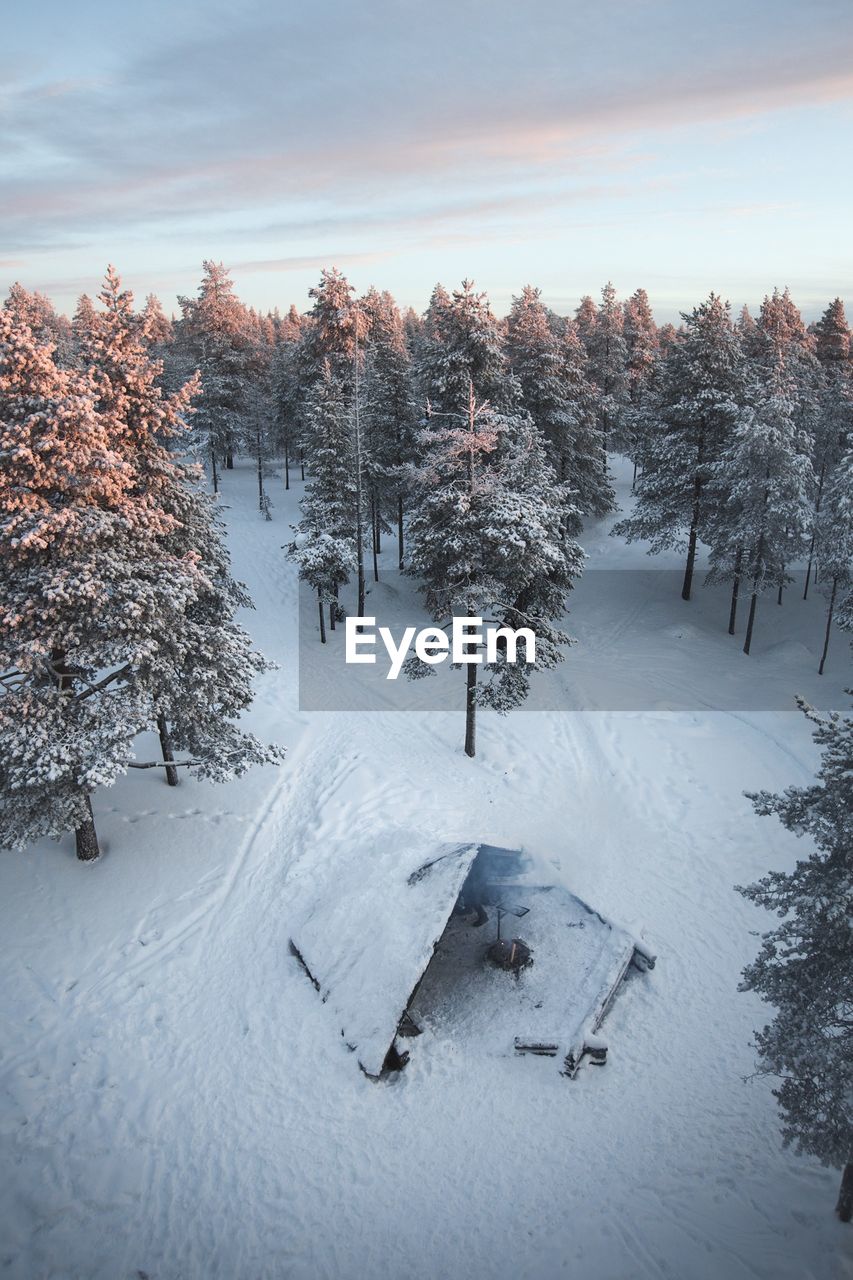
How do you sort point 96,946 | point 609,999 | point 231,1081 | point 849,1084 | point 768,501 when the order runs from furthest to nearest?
point 768,501 → point 96,946 → point 609,999 → point 231,1081 → point 849,1084

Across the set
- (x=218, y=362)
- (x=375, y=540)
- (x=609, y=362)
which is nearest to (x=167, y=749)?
(x=375, y=540)

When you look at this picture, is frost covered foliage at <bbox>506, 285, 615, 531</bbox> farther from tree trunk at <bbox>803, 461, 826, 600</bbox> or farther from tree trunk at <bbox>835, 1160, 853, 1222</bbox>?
tree trunk at <bbox>835, 1160, 853, 1222</bbox>

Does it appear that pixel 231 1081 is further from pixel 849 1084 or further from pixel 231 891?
pixel 849 1084

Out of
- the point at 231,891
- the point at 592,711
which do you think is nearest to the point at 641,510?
the point at 592,711

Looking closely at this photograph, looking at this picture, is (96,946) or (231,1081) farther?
(96,946)

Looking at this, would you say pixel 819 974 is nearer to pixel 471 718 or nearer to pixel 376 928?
pixel 376 928

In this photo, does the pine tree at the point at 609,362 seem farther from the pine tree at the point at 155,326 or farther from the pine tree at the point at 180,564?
the pine tree at the point at 180,564

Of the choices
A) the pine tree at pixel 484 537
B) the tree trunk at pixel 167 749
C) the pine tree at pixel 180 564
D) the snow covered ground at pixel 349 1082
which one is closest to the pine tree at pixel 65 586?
the pine tree at pixel 180 564
